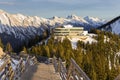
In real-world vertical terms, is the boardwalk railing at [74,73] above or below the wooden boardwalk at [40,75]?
above

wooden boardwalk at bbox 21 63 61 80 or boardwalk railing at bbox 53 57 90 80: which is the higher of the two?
boardwalk railing at bbox 53 57 90 80

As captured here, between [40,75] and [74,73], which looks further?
[40,75]

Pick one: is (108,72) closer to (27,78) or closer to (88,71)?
(88,71)

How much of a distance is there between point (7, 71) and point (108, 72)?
122797 millimetres

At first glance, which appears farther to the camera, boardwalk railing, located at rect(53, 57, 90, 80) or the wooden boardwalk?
the wooden boardwalk

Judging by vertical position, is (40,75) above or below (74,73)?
below

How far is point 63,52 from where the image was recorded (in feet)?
513

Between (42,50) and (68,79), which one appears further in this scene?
(42,50)

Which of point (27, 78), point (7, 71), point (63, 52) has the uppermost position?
point (7, 71)

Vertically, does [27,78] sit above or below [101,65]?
above

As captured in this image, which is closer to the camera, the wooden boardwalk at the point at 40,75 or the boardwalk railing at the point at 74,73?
the boardwalk railing at the point at 74,73

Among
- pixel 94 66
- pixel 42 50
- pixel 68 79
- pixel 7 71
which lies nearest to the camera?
pixel 7 71

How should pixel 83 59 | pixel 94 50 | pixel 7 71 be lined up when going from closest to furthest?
pixel 7 71 < pixel 83 59 < pixel 94 50

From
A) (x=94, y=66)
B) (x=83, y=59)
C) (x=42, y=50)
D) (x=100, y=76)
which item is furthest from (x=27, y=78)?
(x=42, y=50)
